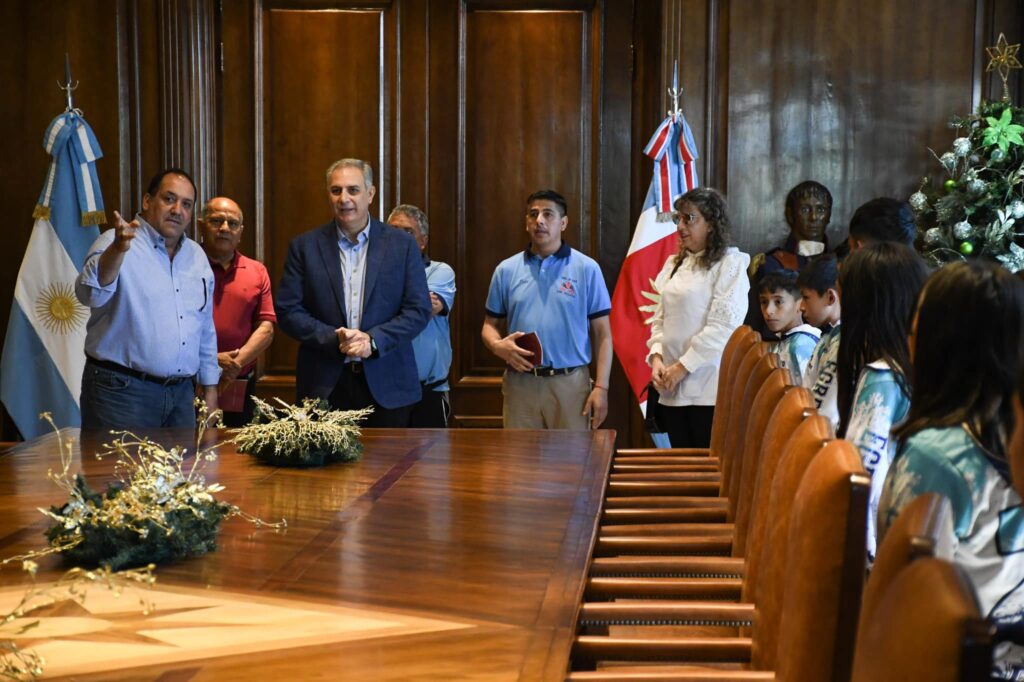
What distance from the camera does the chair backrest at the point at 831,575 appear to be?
4.69 feet

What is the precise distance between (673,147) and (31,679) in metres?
5.11

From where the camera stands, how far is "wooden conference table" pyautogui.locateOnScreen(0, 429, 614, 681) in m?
1.62

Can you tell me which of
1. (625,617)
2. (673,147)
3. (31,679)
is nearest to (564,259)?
(673,147)

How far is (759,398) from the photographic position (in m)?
2.62

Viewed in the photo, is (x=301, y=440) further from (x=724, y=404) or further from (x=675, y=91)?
Result: (x=675, y=91)

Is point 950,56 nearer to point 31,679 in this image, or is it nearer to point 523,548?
point 523,548

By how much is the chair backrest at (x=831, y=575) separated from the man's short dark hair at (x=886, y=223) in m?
2.67

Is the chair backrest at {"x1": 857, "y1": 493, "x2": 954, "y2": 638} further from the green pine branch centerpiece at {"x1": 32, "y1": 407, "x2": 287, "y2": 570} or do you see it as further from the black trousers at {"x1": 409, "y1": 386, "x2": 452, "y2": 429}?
the black trousers at {"x1": 409, "y1": 386, "x2": 452, "y2": 429}

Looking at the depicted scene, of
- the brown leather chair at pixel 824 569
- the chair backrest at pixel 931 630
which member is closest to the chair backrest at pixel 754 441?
the brown leather chair at pixel 824 569

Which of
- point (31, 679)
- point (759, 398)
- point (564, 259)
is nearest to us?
point (31, 679)

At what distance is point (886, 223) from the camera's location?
3.96 metres

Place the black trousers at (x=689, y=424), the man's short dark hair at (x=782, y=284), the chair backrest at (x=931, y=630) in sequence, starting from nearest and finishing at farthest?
the chair backrest at (x=931, y=630) < the man's short dark hair at (x=782, y=284) < the black trousers at (x=689, y=424)

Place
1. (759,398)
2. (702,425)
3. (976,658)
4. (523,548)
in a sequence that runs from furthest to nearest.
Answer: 1. (702,425)
2. (759,398)
3. (523,548)
4. (976,658)

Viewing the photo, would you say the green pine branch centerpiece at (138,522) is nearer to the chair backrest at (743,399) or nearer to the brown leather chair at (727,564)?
the brown leather chair at (727,564)
